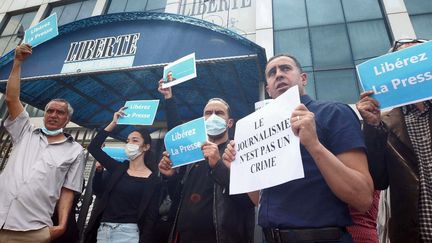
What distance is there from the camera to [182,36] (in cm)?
406

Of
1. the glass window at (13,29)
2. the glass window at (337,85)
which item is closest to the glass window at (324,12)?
the glass window at (337,85)

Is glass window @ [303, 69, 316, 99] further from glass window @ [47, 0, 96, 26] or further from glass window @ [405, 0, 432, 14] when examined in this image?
glass window @ [47, 0, 96, 26]

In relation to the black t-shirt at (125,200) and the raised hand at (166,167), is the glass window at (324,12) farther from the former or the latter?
the black t-shirt at (125,200)

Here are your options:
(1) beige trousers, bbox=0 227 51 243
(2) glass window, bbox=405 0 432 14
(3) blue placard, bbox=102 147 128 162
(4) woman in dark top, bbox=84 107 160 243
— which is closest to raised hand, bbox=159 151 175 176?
(4) woman in dark top, bbox=84 107 160 243

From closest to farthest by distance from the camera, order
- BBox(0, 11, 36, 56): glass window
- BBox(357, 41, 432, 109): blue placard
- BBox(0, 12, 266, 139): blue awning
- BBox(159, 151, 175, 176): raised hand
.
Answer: BBox(357, 41, 432, 109): blue placard < BBox(159, 151, 175, 176): raised hand < BBox(0, 12, 266, 139): blue awning < BBox(0, 11, 36, 56): glass window

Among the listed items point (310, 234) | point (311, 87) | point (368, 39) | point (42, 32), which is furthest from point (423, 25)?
point (42, 32)

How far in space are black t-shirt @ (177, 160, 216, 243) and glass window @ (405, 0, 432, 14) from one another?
29.7ft

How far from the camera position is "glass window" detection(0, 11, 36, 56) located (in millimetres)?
12138

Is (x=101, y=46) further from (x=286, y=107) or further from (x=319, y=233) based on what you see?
(x=319, y=233)

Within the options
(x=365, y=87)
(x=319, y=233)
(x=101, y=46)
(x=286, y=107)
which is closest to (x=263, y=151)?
(x=286, y=107)

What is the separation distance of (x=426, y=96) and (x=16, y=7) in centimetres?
1710

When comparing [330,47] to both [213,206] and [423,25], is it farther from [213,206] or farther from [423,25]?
[213,206]

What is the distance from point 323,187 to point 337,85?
6765 mm

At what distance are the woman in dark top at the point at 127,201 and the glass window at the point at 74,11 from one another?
1049cm
